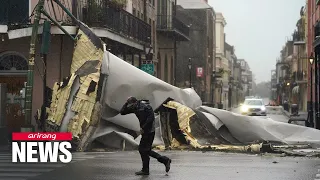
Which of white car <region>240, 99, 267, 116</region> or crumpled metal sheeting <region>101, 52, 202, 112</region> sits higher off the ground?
crumpled metal sheeting <region>101, 52, 202, 112</region>

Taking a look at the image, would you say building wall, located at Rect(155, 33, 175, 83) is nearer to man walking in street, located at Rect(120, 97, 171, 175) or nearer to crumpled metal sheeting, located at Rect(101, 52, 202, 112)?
crumpled metal sheeting, located at Rect(101, 52, 202, 112)

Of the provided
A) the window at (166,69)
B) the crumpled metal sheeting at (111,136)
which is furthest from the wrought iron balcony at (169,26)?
the crumpled metal sheeting at (111,136)

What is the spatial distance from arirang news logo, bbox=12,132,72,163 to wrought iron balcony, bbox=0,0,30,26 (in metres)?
5.64

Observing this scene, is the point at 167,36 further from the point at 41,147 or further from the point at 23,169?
the point at 23,169

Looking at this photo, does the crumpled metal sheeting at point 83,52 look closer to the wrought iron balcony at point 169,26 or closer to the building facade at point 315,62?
the building facade at point 315,62

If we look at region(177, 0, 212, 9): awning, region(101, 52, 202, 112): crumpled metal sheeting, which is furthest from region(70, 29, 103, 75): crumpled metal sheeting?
region(177, 0, 212, 9): awning

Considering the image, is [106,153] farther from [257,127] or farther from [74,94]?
[257,127]

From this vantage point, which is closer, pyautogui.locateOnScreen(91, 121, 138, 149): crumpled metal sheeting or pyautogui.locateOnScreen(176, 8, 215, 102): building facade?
pyautogui.locateOnScreen(91, 121, 138, 149): crumpled metal sheeting

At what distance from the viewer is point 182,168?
43.5ft

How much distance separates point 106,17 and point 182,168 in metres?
12.6

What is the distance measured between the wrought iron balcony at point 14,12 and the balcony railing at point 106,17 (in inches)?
85.3

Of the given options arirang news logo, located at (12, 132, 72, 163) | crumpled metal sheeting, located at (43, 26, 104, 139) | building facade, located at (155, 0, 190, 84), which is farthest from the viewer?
building facade, located at (155, 0, 190, 84)

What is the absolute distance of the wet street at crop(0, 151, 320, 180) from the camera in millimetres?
11812

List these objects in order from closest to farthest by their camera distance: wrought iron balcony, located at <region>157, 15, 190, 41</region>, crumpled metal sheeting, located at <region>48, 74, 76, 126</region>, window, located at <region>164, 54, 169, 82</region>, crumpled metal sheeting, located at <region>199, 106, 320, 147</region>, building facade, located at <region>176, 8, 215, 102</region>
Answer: crumpled metal sheeting, located at <region>48, 74, 76, 126</region> → crumpled metal sheeting, located at <region>199, 106, 320, 147</region> → wrought iron balcony, located at <region>157, 15, 190, 41</region> → window, located at <region>164, 54, 169, 82</region> → building facade, located at <region>176, 8, 215, 102</region>
